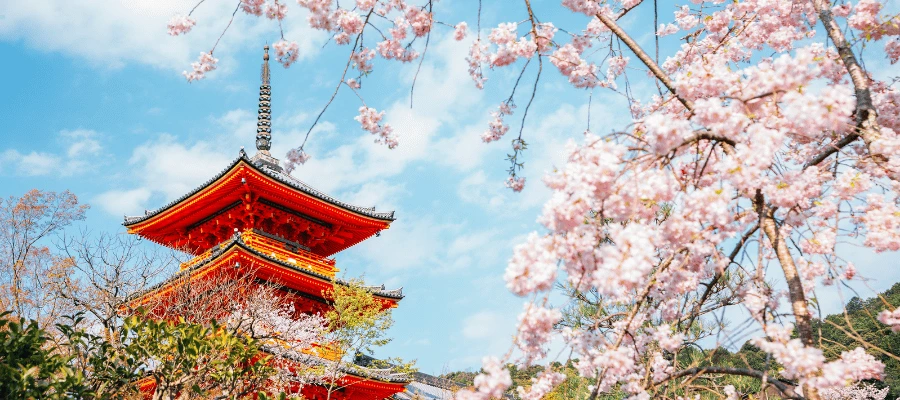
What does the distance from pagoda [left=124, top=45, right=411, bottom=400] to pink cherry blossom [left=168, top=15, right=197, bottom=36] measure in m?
7.85

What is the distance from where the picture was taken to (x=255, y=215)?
49.6 ft

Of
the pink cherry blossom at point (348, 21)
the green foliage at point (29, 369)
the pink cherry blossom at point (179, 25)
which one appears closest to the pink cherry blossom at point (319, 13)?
the pink cherry blossom at point (348, 21)

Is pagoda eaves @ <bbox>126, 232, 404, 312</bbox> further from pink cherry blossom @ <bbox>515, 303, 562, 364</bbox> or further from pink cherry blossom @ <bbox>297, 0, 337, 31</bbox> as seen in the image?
pink cherry blossom @ <bbox>515, 303, 562, 364</bbox>

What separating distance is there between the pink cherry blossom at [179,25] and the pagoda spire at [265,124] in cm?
1210

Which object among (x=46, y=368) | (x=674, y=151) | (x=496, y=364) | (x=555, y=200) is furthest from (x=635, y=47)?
(x=46, y=368)

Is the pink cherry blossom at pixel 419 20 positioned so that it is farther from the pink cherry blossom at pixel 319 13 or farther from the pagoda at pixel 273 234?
the pagoda at pixel 273 234

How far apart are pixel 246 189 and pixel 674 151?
1305 cm

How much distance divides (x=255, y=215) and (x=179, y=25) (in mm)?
9940

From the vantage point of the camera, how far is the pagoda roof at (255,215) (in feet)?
47.8

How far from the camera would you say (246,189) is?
47.6 feet

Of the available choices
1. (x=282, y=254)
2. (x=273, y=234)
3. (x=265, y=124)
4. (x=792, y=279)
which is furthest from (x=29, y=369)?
(x=265, y=124)

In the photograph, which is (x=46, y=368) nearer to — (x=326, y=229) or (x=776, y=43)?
(x=776, y=43)

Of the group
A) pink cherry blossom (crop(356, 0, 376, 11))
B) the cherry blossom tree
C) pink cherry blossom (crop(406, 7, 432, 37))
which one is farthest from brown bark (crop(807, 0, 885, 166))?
pink cherry blossom (crop(356, 0, 376, 11))

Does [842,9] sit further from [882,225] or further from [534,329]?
[534,329]
